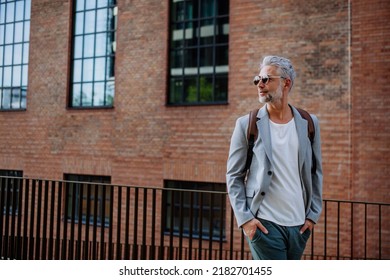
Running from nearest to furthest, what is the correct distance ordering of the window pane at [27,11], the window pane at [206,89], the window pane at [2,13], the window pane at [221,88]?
the window pane at [221,88] → the window pane at [206,89] → the window pane at [2,13] → the window pane at [27,11]

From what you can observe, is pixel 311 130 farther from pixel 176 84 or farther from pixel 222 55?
pixel 176 84

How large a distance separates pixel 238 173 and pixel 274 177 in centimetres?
23

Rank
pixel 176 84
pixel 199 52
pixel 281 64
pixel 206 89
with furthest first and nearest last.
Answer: pixel 176 84 → pixel 199 52 → pixel 206 89 → pixel 281 64

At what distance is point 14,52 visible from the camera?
10000mm

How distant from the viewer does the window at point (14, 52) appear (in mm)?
9430

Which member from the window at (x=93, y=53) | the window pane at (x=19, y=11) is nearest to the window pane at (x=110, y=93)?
the window at (x=93, y=53)

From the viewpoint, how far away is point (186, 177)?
895cm

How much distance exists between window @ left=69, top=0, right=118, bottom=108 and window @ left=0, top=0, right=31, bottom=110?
45.4 inches

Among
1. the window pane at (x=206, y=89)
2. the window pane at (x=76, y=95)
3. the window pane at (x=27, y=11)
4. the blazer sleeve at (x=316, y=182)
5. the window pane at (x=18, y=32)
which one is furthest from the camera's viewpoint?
the window pane at (x=76, y=95)

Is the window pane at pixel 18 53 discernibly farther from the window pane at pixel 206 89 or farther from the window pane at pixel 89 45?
the window pane at pixel 206 89

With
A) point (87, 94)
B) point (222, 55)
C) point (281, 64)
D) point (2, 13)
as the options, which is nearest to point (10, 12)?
point (2, 13)

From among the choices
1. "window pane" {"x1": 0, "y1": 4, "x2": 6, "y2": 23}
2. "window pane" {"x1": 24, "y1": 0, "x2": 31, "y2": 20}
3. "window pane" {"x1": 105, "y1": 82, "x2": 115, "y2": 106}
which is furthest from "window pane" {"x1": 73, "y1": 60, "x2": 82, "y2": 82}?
"window pane" {"x1": 0, "y1": 4, "x2": 6, "y2": 23}

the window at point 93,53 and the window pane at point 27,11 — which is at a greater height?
the window pane at point 27,11

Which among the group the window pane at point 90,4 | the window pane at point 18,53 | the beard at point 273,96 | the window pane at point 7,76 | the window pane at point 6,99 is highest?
the window pane at point 90,4
